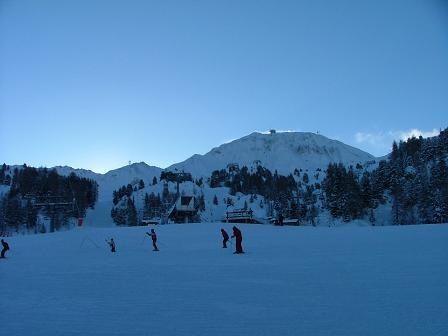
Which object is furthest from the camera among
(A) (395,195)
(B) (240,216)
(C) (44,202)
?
(C) (44,202)

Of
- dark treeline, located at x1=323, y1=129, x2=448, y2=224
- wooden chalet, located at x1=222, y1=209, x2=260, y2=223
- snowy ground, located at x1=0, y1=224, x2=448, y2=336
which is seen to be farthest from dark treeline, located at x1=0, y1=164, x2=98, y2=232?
snowy ground, located at x1=0, y1=224, x2=448, y2=336

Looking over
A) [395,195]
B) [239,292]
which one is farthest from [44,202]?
[239,292]

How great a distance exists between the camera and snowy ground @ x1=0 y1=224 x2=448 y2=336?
9297 millimetres

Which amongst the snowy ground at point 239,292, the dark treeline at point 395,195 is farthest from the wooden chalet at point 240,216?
the snowy ground at point 239,292

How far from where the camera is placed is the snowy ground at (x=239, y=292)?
930 centimetres

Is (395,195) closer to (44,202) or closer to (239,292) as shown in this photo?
(44,202)

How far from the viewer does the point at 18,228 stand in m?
126

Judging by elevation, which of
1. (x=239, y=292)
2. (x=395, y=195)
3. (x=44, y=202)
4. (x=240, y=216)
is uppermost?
(x=44, y=202)

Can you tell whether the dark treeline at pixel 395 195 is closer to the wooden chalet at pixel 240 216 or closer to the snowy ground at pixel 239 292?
the wooden chalet at pixel 240 216

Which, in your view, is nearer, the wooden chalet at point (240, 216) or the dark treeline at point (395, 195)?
the wooden chalet at point (240, 216)

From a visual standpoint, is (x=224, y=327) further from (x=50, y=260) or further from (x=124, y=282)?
(x=50, y=260)

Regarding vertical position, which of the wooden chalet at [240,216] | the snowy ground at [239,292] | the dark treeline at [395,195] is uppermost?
the dark treeline at [395,195]

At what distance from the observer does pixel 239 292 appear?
12414 mm

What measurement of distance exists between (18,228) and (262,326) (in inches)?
5150
